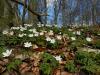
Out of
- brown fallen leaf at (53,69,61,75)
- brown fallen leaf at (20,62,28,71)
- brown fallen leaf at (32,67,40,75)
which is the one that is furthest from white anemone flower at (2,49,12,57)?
brown fallen leaf at (53,69,61,75)

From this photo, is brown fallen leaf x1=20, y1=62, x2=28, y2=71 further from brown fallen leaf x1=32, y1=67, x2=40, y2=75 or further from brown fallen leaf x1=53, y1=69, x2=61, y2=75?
brown fallen leaf x1=53, y1=69, x2=61, y2=75

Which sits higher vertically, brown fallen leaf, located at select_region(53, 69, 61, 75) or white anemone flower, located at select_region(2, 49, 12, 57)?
white anemone flower, located at select_region(2, 49, 12, 57)

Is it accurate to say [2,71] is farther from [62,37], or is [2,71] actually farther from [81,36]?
[81,36]

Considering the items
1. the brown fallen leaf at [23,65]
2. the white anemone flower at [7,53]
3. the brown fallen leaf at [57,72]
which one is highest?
the white anemone flower at [7,53]

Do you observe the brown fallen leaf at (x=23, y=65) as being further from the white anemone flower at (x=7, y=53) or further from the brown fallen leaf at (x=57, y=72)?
the brown fallen leaf at (x=57, y=72)

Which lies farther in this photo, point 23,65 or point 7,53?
point 7,53

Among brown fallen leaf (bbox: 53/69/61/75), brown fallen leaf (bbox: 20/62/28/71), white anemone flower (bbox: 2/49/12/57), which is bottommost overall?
brown fallen leaf (bbox: 53/69/61/75)

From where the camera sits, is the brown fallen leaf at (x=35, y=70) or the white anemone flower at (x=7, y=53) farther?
the white anemone flower at (x=7, y=53)

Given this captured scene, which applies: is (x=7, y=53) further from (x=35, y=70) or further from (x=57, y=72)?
(x=57, y=72)

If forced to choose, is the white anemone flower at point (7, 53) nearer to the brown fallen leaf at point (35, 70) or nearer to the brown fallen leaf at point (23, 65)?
the brown fallen leaf at point (23, 65)

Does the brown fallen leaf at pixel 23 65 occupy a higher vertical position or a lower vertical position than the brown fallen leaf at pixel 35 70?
higher

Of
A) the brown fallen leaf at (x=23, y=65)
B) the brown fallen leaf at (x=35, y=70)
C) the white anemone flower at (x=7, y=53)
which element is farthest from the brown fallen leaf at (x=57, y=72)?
the white anemone flower at (x=7, y=53)

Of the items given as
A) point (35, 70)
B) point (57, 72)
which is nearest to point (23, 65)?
point (35, 70)

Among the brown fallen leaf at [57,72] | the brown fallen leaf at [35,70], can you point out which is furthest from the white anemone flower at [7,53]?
the brown fallen leaf at [57,72]
